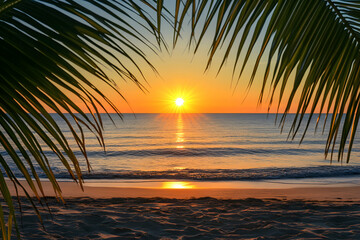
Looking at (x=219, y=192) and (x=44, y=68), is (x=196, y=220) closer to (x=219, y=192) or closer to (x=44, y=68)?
(x=219, y=192)

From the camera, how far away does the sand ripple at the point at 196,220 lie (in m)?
5.40

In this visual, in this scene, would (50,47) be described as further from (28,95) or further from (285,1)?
(285,1)

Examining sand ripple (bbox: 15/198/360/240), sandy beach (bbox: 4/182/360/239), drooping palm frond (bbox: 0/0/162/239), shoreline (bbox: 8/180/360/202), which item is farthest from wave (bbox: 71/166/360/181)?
drooping palm frond (bbox: 0/0/162/239)

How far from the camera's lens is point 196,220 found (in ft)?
20.8

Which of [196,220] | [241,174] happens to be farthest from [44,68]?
[241,174]

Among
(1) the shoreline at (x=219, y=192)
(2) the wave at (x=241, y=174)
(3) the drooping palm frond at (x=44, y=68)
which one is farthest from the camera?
(2) the wave at (x=241, y=174)

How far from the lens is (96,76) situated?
2.72ft

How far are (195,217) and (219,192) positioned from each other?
3606 millimetres

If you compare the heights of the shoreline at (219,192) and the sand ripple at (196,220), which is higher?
the sand ripple at (196,220)

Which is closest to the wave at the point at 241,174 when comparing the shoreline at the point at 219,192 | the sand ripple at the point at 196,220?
the shoreline at the point at 219,192

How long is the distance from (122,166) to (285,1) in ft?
56.3

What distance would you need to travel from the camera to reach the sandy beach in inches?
214

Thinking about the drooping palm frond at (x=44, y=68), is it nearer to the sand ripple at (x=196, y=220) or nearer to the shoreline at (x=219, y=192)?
the sand ripple at (x=196, y=220)

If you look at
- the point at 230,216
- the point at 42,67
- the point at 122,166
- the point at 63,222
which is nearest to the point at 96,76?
the point at 42,67
